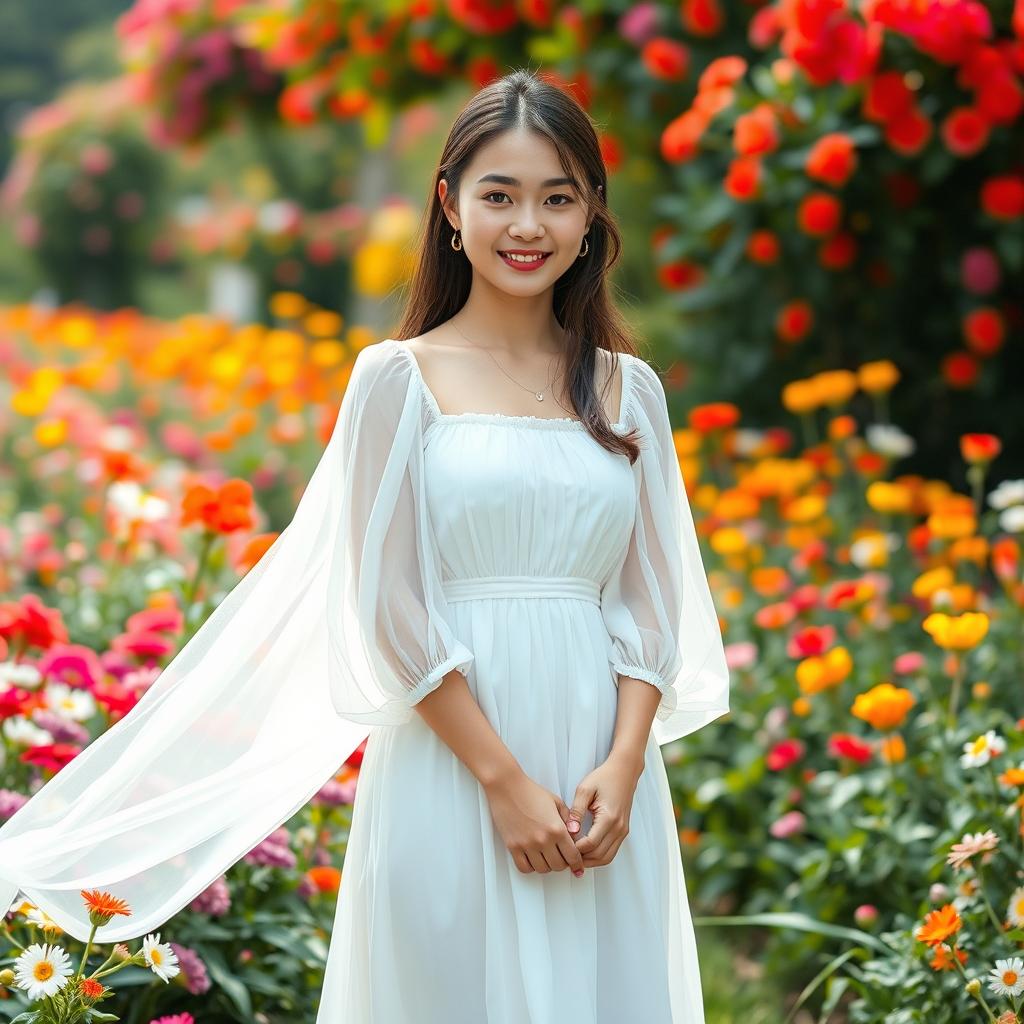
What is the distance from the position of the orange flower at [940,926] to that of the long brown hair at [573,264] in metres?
0.85

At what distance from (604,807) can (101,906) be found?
0.68 metres

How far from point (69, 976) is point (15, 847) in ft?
0.63

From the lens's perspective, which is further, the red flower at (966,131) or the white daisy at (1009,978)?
the red flower at (966,131)

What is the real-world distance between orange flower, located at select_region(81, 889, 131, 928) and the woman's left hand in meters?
0.61

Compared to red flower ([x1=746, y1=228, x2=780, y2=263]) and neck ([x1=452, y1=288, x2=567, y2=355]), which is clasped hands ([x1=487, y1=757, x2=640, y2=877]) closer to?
neck ([x1=452, y1=288, x2=567, y2=355])

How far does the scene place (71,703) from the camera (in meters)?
2.71

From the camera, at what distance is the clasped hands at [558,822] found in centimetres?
192

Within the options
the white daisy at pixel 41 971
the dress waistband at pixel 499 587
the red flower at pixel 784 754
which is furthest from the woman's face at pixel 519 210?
the red flower at pixel 784 754

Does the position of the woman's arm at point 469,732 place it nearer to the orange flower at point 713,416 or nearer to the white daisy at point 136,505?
the white daisy at point 136,505

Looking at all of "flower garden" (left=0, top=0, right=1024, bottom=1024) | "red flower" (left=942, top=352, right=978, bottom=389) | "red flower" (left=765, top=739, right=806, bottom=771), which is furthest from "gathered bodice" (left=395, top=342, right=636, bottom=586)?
"red flower" (left=942, top=352, right=978, bottom=389)

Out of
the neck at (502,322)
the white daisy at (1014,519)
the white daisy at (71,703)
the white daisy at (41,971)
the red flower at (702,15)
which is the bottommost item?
the white daisy at (41,971)

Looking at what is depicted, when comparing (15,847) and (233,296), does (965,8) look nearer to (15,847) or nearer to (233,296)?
(15,847)

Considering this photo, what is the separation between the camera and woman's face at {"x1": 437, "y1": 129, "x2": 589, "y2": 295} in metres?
2.03

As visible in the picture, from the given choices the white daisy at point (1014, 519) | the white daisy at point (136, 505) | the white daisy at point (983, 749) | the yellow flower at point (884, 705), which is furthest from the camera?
the white daisy at point (136, 505)
